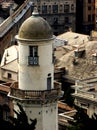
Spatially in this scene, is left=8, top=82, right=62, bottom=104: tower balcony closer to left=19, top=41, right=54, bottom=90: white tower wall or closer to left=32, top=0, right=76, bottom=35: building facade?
left=19, top=41, right=54, bottom=90: white tower wall

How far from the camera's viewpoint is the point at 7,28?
100 meters

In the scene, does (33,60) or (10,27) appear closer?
(33,60)

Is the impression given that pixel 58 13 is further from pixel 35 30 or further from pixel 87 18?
pixel 35 30

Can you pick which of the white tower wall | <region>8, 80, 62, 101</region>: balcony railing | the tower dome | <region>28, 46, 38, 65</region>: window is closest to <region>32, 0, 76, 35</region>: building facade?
<region>8, 80, 62, 101</region>: balcony railing

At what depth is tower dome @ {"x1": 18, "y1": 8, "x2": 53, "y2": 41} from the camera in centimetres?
4341

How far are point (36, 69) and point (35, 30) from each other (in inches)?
90.7

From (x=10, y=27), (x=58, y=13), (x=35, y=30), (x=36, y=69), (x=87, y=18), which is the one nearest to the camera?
(x=35, y=30)

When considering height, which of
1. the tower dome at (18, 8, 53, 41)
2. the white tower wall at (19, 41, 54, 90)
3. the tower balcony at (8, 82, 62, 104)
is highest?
the tower dome at (18, 8, 53, 41)

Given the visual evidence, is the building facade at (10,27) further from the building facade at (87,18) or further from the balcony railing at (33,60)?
the balcony railing at (33,60)

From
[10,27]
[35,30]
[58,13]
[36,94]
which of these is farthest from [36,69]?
[58,13]

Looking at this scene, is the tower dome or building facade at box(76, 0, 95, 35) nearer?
the tower dome

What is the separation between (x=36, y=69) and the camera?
43.5 metres

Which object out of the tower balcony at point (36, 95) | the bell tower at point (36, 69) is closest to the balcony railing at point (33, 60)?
the bell tower at point (36, 69)

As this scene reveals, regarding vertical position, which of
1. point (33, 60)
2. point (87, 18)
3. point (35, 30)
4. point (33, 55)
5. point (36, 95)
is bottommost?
point (36, 95)
